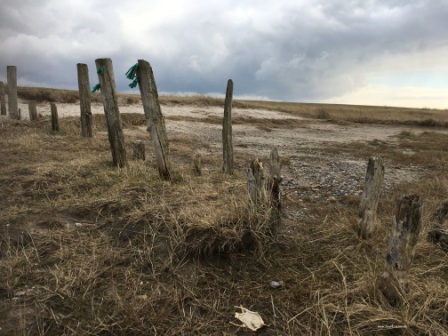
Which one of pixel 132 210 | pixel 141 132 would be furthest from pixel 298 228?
pixel 141 132

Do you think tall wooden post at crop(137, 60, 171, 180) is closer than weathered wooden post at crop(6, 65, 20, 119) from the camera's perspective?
Yes

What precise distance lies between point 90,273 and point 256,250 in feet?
5.51

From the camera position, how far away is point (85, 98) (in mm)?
10766

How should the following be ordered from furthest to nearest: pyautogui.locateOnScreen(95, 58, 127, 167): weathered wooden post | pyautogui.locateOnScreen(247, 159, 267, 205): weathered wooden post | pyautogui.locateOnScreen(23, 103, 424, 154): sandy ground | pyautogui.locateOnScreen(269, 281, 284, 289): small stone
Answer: pyautogui.locateOnScreen(23, 103, 424, 154): sandy ground, pyautogui.locateOnScreen(95, 58, 127, 167): weathered wooden post, pyautogui.locateOnScreen(247, 159, 267, 205): weathered wooden post, pyautogui.locateOnScreen(269, 281, 284, 289): small stone

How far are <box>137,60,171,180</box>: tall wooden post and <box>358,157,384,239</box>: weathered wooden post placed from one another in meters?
3.27

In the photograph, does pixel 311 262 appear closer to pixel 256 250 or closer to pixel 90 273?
pixel 256 250

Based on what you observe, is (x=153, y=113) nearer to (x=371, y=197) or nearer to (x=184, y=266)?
(x=184, y=266)

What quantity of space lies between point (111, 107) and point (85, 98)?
4.40m

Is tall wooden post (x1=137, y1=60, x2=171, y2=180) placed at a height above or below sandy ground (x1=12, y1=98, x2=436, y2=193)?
above

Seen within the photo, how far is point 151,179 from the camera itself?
240 inches

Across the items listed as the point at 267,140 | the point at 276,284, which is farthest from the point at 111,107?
the point at 267,140

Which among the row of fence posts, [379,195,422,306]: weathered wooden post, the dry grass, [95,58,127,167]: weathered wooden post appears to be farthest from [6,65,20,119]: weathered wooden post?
[379,195,422,306]: weathered wooden post

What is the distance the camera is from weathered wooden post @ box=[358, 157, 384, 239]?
4.08 m

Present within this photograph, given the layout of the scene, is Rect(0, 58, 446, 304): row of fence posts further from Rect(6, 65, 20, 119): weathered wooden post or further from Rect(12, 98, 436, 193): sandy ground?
Rect(6, 65, 20, 119): weathered wooden post
